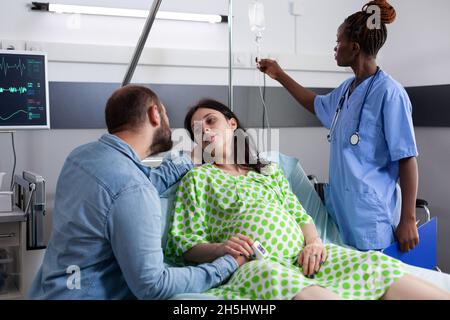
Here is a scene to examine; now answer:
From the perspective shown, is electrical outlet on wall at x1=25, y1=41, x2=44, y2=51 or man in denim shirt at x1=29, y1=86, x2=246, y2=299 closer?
man in denim shirt at x1=29, y1=86, x2=246, y2=299

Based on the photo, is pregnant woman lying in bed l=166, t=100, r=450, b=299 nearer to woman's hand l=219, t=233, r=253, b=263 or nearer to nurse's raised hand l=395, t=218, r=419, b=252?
woman's hand l=219, t=233, r=253, b=263

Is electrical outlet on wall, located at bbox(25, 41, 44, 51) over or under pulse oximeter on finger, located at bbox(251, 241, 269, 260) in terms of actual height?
over

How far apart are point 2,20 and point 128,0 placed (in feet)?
2.03

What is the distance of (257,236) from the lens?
1.75m

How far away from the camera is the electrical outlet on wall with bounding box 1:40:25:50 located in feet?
8.28

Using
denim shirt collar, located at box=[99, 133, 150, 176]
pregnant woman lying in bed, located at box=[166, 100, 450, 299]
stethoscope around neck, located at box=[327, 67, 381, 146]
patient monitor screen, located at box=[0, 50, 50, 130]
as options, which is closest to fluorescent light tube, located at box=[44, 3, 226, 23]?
patient monitor screen, located at box=[0, 50, 50, 130]

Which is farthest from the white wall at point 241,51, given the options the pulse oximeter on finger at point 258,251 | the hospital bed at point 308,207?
the pulse oximeter on finger at point 258,251

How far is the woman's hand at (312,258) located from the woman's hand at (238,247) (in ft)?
0.57

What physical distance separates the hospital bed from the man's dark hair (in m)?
0.47

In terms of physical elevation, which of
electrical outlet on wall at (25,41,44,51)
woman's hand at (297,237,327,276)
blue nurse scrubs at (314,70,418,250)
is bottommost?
woman's hand at (297,237,327,276)

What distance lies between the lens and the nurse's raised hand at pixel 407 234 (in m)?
1.99

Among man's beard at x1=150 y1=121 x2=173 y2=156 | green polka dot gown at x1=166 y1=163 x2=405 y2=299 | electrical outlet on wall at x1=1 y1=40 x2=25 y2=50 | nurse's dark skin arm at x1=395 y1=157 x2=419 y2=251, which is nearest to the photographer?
green polka dot gown at x1=166 y1=163 x2=405 y2=299

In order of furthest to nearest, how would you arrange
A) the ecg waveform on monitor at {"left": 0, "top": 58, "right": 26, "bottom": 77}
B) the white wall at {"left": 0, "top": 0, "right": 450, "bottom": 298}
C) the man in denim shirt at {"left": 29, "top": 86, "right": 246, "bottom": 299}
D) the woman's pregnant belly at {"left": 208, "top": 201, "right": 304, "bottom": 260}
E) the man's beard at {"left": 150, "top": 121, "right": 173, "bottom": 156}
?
the white wall at {"left": 0, "top": 0, "right": 450, "bottom": 298} → the ecg waveform on monitor at {"left": 0, "top": 58, "right": 26, "bottom": 77} → the woman's pregnant belly at {"left": 208, "top": 201, "right": 304, "bottom": 260} → the man's beard at {"left": 150, "top": 121, "right": 173, "bottom": 156} → the man in denim shirt at {"left": 29, "top": 86, "right": 246, "bottom": 299}

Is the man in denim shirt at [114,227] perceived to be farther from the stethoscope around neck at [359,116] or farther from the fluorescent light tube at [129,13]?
the fluorescent light tube at [129,13]
